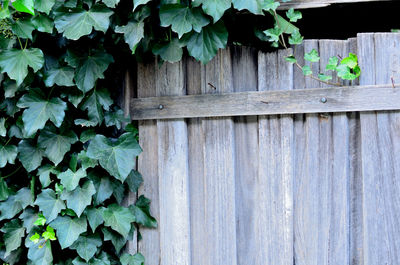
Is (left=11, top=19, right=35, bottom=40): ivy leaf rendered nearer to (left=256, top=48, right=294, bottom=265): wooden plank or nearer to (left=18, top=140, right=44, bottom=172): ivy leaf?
(left=18, top=140, right=44, bottom=172): ivy leaf

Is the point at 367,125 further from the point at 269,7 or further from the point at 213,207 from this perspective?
the point at 213,207

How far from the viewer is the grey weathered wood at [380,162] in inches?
56.9

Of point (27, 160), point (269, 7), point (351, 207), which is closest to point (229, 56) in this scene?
point (269, 7)

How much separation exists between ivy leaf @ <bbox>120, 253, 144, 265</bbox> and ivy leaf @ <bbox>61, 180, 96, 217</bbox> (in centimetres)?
33

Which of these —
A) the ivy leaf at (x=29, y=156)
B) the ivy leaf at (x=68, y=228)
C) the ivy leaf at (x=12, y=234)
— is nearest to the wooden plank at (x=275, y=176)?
the ivy leaf at (x=68, y=228)

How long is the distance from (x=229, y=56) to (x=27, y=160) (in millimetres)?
1033

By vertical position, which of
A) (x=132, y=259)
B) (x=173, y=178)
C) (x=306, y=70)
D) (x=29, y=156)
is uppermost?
(x=306, y=70)

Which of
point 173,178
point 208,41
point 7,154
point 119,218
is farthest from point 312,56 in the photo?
point 7,154

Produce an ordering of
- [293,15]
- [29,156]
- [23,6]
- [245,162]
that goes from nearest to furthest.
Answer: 1. [23,6]
2. [293,15]
3. [245,162]
4. [29,156]

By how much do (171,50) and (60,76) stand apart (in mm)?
514

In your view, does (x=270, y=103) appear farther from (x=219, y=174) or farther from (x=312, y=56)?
(x=219, y=174)

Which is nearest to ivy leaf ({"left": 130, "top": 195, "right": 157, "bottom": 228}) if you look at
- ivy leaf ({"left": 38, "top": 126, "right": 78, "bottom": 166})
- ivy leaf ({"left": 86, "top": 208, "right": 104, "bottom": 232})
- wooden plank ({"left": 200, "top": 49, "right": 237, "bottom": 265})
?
ivy leaf ({"left": 86, "top": 208, "right": 104, "bottom": 232})

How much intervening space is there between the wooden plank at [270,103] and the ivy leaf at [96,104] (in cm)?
14

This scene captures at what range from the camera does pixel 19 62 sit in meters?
1.64
